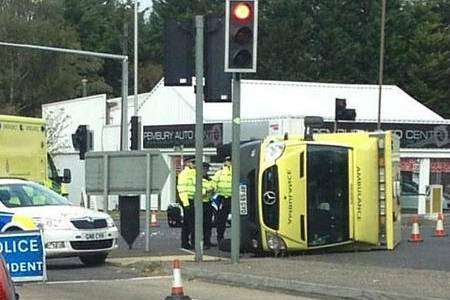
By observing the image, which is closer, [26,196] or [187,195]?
[26,196]

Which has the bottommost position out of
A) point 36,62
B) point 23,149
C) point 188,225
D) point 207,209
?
point 188,225

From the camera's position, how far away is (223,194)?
66.9 ft

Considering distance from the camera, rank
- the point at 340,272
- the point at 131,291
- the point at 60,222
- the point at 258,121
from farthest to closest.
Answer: the point at 258,121
the point at 60,222
the point at 340,272
the point at 131,291

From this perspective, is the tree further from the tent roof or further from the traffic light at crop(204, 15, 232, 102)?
the traffic light at crop(204, 15, 232, 102)

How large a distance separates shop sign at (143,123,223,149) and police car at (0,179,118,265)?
25642 mm

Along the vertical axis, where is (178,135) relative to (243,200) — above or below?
above

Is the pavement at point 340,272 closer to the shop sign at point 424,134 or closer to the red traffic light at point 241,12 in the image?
the red traffic light at point 241,12

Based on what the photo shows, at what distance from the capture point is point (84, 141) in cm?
2725

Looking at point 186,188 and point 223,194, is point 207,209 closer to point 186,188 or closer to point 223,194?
point 223,194

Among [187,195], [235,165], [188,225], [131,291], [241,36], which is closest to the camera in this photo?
[131,291]

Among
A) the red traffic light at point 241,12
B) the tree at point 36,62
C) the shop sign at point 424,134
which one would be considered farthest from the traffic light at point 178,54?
the tree at point 36,62

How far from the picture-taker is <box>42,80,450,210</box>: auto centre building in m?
43.9

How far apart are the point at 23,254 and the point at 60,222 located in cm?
557

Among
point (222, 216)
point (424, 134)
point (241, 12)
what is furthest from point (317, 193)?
point (424, 134)
